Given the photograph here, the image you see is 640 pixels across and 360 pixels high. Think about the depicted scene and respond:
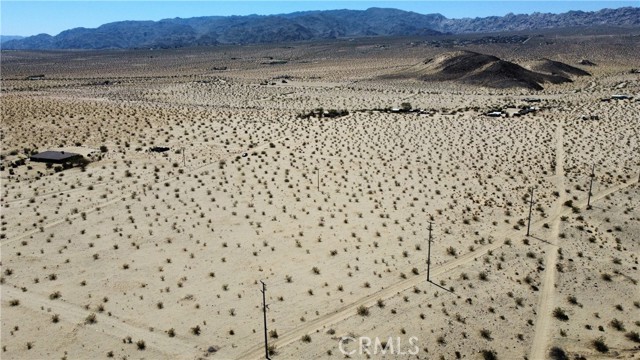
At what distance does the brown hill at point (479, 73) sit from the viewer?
101 metres

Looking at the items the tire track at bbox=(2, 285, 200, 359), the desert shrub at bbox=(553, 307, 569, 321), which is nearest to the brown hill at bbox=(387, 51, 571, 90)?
the desert shrub at bbox=(553, 307, 569, 321)

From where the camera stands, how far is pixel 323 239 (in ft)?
95.6

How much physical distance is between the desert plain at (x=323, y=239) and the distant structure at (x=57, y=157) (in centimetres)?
208

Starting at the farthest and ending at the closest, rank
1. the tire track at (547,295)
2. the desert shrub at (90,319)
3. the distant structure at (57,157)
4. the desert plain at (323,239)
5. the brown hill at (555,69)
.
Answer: the brown hill at (555,69), the distant structure at (57,157), the desert shrub at (90,319), the desert plain at (323,239), the tire track at (547,295)

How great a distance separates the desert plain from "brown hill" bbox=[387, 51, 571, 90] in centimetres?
4050

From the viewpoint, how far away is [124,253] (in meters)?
27.6

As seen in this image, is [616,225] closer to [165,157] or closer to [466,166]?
[466,166]

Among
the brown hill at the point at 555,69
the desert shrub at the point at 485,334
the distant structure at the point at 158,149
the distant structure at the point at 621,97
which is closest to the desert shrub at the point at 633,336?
the desert shrub at the point at 485,334

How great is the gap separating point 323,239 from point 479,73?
8779 cm

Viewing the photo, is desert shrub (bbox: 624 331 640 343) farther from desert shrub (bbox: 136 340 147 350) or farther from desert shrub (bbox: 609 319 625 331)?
desert shrub (bbox: 136 340 147 350)

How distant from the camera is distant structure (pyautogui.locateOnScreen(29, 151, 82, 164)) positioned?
44.1m

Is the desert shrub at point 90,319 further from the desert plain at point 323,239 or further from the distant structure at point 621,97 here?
the distant structure at point 621,97

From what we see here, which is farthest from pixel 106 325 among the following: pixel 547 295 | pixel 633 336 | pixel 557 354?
pixel 633 336

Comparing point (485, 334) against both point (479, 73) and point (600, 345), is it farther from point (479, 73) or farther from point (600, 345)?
point (479, 73)
